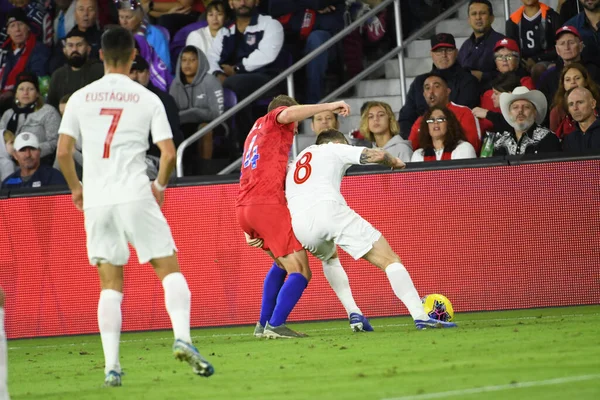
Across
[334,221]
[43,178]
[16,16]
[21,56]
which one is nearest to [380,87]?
[43,178]

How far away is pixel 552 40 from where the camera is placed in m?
14.3

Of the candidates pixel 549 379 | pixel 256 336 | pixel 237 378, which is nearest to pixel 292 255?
pixel 256 336

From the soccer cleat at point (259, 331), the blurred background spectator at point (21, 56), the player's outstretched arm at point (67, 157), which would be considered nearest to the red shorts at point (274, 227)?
the soccer cleat at point (259, 331)

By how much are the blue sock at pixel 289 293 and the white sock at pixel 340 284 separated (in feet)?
1.57

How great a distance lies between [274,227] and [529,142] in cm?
349

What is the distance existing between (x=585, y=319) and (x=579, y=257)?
4.98ft

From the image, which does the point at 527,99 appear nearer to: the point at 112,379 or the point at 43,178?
the point at 43,178

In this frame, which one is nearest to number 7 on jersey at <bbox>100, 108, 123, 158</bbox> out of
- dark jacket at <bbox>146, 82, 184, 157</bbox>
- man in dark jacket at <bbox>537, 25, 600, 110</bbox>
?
dark jacket at <bbox>146, 82, 184, 157</bbox>

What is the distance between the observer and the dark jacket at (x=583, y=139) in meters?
12.0

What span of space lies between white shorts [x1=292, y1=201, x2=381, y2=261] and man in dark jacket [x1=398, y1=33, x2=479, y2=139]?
4041 mm

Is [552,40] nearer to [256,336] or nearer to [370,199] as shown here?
[370,199]

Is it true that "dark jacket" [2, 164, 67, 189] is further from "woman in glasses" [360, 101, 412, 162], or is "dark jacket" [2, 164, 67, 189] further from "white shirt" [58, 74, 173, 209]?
"white shirt" [58, 74, 173, 209]

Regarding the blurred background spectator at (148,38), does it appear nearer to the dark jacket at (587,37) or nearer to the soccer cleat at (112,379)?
the dark jacket at (587,37)

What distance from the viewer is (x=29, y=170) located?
1384 cm
